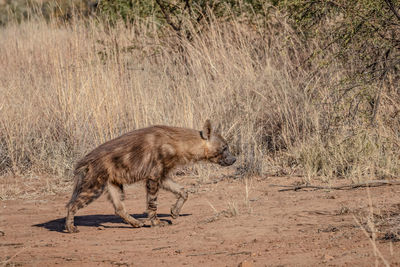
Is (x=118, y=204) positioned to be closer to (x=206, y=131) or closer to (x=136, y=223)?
(x=136, y=223)

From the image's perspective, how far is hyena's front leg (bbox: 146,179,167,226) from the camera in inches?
266

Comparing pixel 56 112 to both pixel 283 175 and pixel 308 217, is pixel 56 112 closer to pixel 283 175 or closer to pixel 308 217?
pixel 283 175

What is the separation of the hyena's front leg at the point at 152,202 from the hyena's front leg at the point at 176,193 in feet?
0.59

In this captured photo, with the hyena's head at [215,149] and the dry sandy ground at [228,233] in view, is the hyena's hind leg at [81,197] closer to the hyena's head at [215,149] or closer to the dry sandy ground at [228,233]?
the dry sandy ground at [228,233]

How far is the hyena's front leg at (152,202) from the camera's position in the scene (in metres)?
6.76

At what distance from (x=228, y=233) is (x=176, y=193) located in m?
1.48

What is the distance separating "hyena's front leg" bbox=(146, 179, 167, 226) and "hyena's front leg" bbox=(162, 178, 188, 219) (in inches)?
7.0

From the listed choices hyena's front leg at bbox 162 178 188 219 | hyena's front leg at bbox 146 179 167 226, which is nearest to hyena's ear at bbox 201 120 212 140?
hyena's front leg at bbox 162 178 188 219

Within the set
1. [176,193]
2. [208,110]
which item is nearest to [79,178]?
[176,193]

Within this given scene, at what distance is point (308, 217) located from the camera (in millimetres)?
5949

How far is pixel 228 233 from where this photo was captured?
567 centimetres

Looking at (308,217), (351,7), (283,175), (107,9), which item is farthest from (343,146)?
(107,9)

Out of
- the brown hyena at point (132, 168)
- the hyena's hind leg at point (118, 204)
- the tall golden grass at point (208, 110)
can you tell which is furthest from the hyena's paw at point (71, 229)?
the tall golden grass at point (208, 110)

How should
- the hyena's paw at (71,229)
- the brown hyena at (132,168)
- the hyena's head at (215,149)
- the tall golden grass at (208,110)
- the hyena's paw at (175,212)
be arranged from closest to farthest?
the hyena's paw at (71,229) < the brown hyena at (132,168) < the hyena's paw at (175,212) < the hyena's head at (215,149) < the tall golden grass at (208,110)
